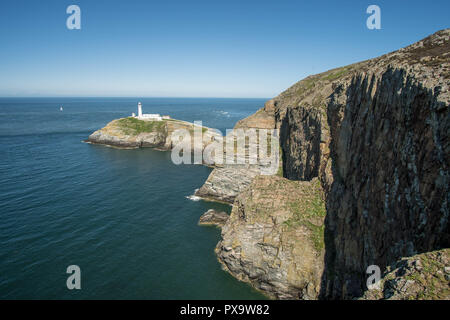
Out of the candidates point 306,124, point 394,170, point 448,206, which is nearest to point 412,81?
point 394,170

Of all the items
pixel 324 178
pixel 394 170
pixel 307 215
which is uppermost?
pixel 394 170

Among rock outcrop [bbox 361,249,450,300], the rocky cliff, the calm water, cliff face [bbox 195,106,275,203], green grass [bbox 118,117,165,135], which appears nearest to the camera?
rock outcrop [bbox 361,249,450,300]

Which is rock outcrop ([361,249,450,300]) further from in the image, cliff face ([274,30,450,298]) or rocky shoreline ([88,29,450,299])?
cliff face ([274,30,450,298])

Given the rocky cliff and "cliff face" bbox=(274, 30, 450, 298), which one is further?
the rocky cliff

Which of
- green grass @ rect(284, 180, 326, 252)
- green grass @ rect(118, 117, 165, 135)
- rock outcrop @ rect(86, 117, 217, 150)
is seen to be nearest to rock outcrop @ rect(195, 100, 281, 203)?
green grass @ rect(284, 180, 326, 252)

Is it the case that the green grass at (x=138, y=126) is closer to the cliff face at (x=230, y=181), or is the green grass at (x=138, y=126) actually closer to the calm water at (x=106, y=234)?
the calm water at (x=106, y=234)
